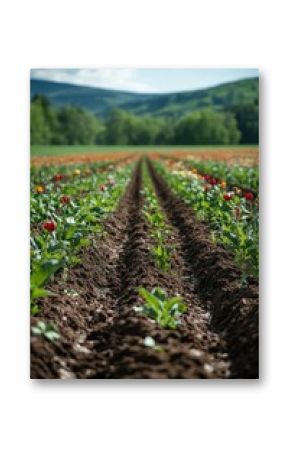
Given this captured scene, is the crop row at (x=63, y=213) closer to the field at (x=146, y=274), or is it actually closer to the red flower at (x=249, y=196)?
the field at (x=146, y=274)

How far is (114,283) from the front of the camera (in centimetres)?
597

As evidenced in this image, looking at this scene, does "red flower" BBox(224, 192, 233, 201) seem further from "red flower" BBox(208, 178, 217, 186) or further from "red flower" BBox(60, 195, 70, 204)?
"red flower" BBox(60, 195, 70, 204)

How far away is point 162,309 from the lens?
5117 millimetres

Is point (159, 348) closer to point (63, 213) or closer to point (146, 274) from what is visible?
point (146, 274)

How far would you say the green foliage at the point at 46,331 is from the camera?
4938mm

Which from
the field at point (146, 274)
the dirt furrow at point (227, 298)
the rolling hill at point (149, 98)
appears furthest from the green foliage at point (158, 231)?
the rolling hill at point (149, 98)

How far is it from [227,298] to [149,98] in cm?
176

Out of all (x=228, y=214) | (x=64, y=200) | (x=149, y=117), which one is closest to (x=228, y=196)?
(x=228, y=214)

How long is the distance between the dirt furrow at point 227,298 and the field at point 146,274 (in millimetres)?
10

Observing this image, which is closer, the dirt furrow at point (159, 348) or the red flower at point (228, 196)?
the dirt furrow at point (159, 348)

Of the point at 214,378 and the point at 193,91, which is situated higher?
the point at 193,91
